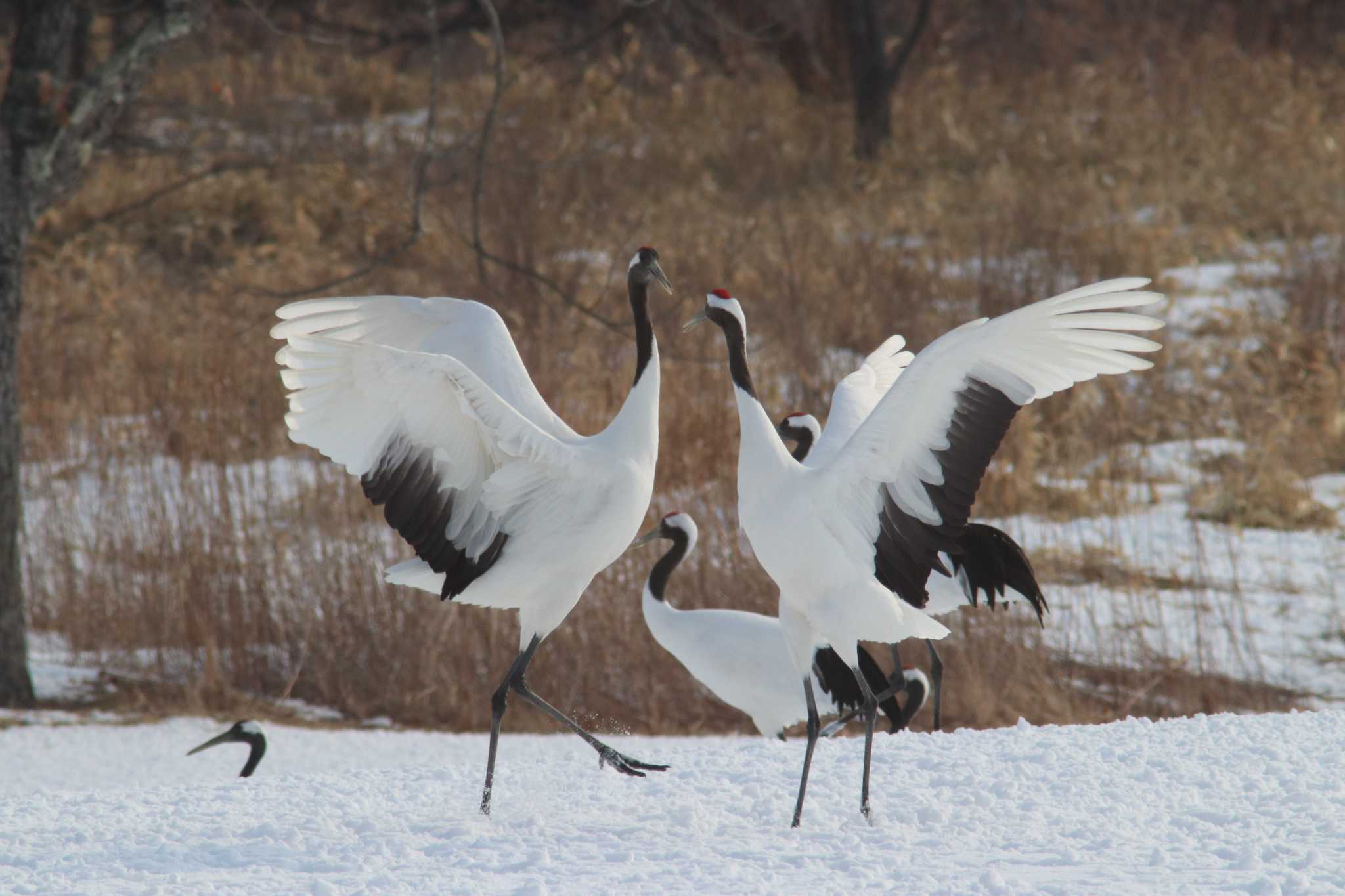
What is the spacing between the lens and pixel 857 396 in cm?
451

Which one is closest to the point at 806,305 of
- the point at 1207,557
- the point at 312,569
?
the point at 1207,557

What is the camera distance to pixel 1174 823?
356cm

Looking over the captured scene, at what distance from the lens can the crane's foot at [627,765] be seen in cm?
404

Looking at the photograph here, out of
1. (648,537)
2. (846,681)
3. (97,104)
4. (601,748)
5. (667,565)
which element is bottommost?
(601,748)

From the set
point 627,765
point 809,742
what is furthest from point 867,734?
point 627,765

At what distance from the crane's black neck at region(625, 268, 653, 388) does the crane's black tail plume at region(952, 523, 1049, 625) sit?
1.64 m

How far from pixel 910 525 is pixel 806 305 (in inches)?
274

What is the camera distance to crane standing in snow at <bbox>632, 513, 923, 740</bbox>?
18.5ft

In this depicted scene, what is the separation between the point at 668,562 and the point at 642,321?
100 inches

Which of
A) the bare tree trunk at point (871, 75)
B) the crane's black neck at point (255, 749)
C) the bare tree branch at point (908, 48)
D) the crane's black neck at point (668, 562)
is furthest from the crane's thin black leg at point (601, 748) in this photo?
the bare tree branch at point (908, 48)

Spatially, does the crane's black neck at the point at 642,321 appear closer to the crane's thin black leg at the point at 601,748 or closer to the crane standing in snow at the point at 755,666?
the crane's thin black leg at the point at 601,748

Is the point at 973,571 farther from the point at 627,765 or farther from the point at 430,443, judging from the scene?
the point at 430,443

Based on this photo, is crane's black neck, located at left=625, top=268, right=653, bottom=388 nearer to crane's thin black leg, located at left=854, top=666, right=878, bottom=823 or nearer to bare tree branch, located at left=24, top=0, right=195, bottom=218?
crane's thin black leg, located at left=854, top=666, right=878, bottom=823

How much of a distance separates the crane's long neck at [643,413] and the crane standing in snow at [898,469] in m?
0.21
